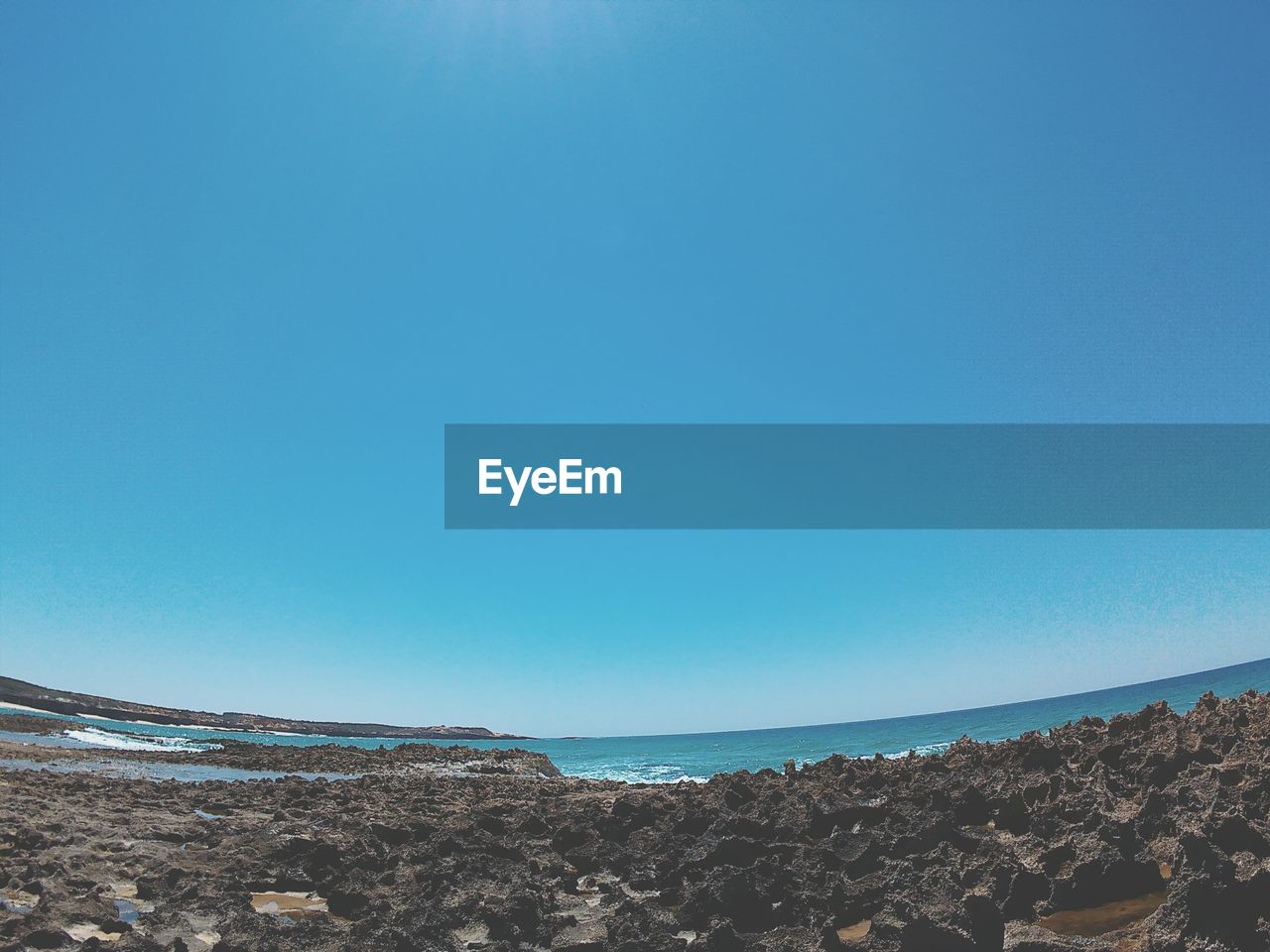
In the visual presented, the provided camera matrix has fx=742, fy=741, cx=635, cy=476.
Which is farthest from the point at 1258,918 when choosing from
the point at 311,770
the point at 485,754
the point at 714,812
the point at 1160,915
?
the point at 485,754

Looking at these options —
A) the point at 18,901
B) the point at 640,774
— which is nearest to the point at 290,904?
the point at 18,901

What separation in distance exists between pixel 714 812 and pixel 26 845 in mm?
9538

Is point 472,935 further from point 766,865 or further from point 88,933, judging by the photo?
point 88,933

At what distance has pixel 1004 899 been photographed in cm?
627

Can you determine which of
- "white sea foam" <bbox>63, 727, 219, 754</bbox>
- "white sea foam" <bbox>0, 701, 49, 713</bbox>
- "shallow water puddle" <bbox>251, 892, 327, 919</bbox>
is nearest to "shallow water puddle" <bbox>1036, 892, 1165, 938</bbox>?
"shallow water puddle" <bbox>251, 892, 327, 919</bbox>

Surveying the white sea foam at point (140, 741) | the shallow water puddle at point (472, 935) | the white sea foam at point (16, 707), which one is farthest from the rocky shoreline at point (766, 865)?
the white sea foam at point (16, 707)

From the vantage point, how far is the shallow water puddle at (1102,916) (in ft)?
18.8

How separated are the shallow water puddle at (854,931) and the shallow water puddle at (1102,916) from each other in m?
1.38

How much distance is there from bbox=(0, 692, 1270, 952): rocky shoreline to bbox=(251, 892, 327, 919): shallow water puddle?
0.04 metres

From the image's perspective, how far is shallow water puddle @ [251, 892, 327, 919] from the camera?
8156mm

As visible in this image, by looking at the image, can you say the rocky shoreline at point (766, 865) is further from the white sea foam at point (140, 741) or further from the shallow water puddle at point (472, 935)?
the white sea foam at point (140, 741)

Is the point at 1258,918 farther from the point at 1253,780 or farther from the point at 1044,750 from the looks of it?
the point at 1044,750

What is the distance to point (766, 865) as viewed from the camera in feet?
24.4

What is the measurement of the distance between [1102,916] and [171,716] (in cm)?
12561
